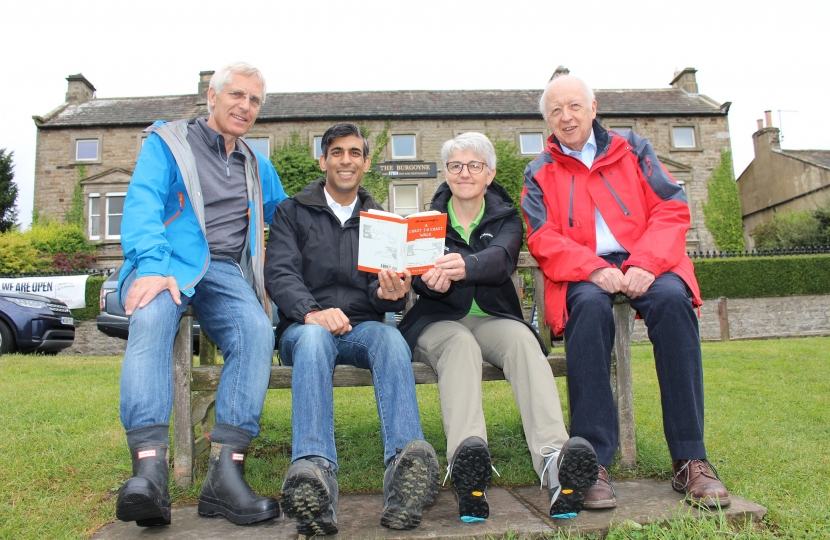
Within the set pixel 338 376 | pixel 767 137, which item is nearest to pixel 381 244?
pixel 338 376

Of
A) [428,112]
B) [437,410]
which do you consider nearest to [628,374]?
[437,410]

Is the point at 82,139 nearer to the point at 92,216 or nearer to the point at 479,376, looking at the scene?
the point at 92,216

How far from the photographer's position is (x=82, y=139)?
77.5 ft

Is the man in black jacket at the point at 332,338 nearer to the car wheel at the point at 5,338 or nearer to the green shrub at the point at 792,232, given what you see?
the car wheel at the point at 5,338

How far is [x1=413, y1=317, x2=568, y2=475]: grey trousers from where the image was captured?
2434 mm

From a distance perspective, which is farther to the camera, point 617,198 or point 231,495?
point 617,198

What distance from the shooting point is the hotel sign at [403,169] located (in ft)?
77.7

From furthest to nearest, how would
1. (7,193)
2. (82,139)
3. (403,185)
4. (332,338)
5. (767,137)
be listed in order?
(7,193), (767,137), (403,185), (82,139), (332,338)

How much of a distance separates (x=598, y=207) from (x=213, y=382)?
225 cm

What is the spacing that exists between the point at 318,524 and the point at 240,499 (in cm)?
42

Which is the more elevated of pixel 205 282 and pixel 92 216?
pixel 92 216

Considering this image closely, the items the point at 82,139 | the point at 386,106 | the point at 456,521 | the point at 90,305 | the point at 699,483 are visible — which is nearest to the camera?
the point at 456,521

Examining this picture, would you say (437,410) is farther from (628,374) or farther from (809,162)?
(809,162)

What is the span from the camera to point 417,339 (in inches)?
118
